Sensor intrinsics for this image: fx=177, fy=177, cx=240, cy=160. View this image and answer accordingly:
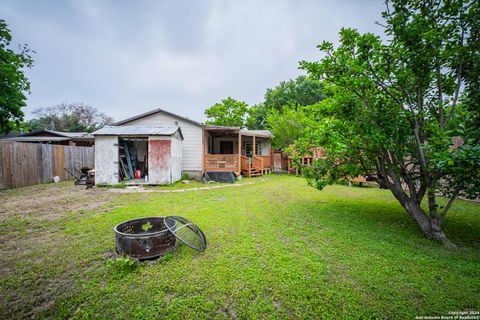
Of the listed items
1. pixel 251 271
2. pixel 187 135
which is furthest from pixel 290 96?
pixel 251 271

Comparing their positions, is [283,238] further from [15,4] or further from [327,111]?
[15,4]

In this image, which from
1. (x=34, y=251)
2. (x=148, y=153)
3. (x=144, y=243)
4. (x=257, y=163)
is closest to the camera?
(x=144, y=243)

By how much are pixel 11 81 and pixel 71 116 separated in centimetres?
2856

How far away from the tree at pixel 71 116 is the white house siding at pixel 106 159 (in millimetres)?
31356

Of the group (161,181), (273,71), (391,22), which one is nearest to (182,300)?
(391,22)

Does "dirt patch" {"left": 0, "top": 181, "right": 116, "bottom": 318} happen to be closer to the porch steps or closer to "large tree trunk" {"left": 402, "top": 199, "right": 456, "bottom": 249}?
"large tree trunk" {"left": 402, "top": 199, "right": 456, "bottom": 249}

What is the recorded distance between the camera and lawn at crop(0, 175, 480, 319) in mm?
1856

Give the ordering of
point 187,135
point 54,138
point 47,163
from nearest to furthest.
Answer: point 47,163 → point 187,135 → point 54,138

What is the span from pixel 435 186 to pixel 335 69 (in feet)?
9.65

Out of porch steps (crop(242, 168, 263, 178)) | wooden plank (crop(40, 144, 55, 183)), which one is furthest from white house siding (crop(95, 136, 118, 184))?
porch steps (crop(242, 168, 263, 178))

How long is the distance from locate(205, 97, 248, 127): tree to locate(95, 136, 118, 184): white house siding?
1939 centimetres

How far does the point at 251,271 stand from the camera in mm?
2443

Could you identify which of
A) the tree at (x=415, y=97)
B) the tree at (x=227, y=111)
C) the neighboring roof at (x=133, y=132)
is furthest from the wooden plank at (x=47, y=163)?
the tree at (x=227, y=111)

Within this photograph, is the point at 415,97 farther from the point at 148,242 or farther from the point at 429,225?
the point at 148,242
